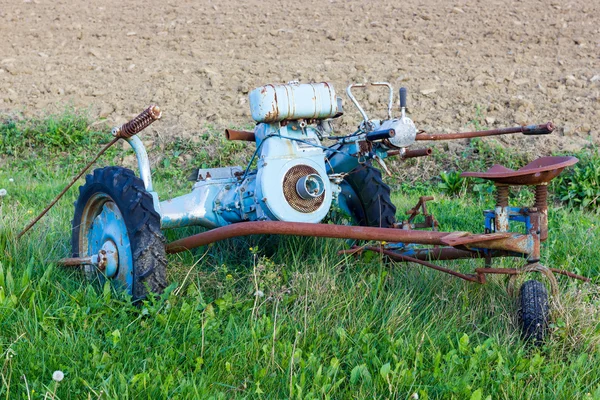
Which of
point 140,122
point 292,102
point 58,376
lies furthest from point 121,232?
point 58,376

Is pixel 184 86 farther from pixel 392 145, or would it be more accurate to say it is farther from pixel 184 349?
pixel 184 349

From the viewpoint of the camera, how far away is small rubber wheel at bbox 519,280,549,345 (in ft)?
10.7

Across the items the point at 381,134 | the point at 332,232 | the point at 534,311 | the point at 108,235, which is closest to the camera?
the point at 534,311

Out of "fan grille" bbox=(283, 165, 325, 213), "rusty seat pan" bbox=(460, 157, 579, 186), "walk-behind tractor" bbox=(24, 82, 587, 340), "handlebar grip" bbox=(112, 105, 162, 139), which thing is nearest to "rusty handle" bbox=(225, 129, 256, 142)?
"walk-behind tractor" bbox=(24, 82, 587, 340)

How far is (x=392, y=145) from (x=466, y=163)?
3.30 metres

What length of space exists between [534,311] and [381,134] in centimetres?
113

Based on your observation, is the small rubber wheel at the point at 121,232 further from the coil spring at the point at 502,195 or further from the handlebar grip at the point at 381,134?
the coil spring at the point at 502,195

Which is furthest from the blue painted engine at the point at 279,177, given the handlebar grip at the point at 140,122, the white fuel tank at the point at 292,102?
the handlebar grip at the point at 140,122

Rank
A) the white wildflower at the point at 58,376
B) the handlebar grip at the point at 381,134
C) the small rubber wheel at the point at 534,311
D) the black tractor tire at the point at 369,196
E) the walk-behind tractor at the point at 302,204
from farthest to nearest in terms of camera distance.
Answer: the black tractor tire at the point at 369,196 → the handlebar grip at the point at 381,134 → the walk-behind tractor at the point at 302,204 → the small rubber wheel at the point at 534,311 → the white wildflower at the point at 58,376

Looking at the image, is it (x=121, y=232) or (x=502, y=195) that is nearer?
(x=502, y=195)

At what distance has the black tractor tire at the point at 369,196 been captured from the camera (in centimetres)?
453

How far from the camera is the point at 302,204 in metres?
4.01

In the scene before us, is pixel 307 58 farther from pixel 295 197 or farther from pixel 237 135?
pixel 295 197

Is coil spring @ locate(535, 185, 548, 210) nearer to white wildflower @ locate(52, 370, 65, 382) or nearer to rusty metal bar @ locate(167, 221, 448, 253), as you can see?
rusty metal bar @ locate(167, 221, 448, 253)
